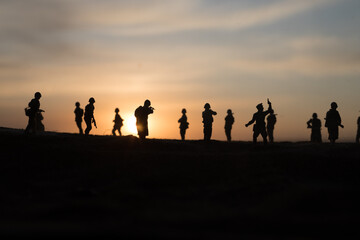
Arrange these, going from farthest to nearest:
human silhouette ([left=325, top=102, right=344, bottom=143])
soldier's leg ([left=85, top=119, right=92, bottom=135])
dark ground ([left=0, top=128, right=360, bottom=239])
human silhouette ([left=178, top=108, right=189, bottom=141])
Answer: human silhouette ([left=178, top=108, right=189, bottom=141]), soldier's leg ([left=85, top=119, right=92, bottom=135]), human silhouette ([left=325, top=102, right=344, bottom=143]), dark ground ([left=0, top=128, right=360, bottom=239])

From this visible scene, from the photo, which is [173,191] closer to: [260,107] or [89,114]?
[260,107]

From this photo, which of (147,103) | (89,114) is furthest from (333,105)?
(89,114)

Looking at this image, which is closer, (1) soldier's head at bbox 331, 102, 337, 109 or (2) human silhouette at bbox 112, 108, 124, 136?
(1) soldier's head at bbox 331, 102, 337, 109

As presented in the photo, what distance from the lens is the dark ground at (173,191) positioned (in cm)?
830

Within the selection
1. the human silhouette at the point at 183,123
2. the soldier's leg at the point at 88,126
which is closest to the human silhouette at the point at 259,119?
the human silhouette at the point at 183,123

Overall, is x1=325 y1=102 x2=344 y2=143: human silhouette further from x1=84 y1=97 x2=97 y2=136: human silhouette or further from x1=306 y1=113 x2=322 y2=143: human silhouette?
x1=84 y1=97 x2=97 y2=136: human silhouette

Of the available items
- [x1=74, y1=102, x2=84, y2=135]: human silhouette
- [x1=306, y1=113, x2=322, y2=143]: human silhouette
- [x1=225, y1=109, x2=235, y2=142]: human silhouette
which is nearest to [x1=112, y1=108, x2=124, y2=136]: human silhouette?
[x1=74, y1=102, x2=84, y2=135]: human silhouette

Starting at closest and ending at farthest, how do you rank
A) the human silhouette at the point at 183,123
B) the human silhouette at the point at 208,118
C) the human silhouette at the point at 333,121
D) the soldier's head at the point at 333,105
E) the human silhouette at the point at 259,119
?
the human silhouette at the point at 259,119, the soldier's head at the point at 333,105, the human silhouette at the point at 333,121, the human silhouette at the point at 208,118, the human silhouette at the point at 183,123

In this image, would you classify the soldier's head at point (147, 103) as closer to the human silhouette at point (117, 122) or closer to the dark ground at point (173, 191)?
the dark ground at point (173, 191)

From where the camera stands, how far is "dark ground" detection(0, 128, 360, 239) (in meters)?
8.30

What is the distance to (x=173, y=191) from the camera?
12.1m

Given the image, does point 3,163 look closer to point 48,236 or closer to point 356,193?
point 48,236

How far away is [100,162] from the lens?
1599 cm

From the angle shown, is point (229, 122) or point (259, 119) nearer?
point (259, 119)
